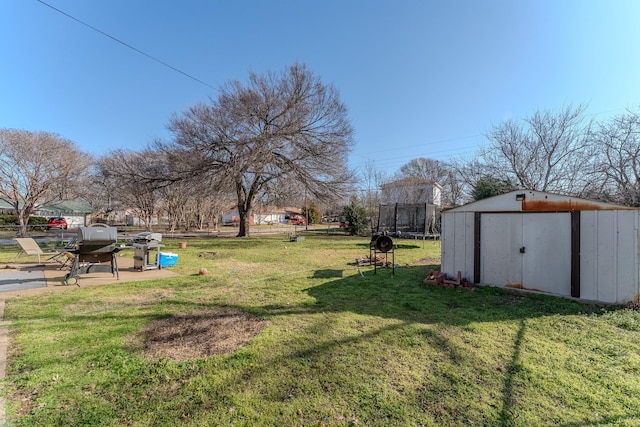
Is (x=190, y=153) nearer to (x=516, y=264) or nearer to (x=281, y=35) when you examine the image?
(x=281, y=35)

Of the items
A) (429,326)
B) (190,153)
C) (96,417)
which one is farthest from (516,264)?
(190,153)

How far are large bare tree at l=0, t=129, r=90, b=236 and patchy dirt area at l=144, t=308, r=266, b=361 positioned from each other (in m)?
22.4

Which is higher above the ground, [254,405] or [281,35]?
[281,35]

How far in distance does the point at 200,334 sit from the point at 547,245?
20.6 feet

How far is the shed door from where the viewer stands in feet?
18.5

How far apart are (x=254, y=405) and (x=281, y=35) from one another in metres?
15.3

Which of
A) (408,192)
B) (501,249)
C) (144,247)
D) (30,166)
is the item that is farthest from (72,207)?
(501,249)

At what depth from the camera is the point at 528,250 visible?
19.7 feet

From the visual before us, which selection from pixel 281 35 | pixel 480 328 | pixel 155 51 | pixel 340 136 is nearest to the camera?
pixel 480 328

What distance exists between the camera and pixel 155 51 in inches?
398

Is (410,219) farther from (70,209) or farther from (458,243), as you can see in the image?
(70,209)

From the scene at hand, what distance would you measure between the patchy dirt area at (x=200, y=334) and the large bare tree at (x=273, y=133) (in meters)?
13.1

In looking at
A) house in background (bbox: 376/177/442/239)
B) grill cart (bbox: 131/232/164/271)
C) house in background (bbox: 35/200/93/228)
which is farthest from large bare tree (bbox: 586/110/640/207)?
house in background (bbox: 35/200/93/228)

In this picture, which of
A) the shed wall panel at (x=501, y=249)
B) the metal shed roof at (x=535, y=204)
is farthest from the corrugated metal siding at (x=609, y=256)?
the shed wall panel at (x=501, y=249)
